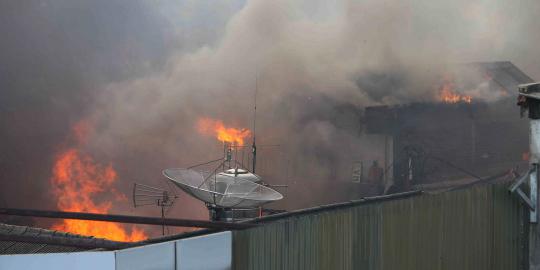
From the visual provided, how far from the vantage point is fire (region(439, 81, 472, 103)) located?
793 inches

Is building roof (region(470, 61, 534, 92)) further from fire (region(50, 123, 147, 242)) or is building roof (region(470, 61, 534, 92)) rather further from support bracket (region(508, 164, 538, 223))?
fire (region(50, 123, 147, 242))

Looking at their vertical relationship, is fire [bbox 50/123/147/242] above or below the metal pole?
below

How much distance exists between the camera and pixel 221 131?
74.4 ft

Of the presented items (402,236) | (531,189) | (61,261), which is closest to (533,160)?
(531,189)

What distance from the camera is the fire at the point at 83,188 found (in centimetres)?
1797

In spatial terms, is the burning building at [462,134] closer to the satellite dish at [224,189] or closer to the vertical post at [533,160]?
the satellite dish at [224,189]

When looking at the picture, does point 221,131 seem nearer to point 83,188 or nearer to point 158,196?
point 83,188

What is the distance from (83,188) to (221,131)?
651 centimetres

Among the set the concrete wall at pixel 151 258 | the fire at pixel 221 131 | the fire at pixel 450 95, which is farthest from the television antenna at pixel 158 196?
the fire at pixel 450 95

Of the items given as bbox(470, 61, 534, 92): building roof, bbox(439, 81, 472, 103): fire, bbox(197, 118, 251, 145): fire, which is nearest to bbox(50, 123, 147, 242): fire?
bbox(197, 118, 251, 145): fire

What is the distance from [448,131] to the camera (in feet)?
65.9

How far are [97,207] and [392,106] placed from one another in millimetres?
12916

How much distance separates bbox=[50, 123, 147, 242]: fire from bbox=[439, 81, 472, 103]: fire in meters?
13.4

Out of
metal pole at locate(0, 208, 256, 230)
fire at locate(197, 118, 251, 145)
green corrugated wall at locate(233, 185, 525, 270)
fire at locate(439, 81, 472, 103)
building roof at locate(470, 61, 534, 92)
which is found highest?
building roof at locate(470, 61, 534, 92)
